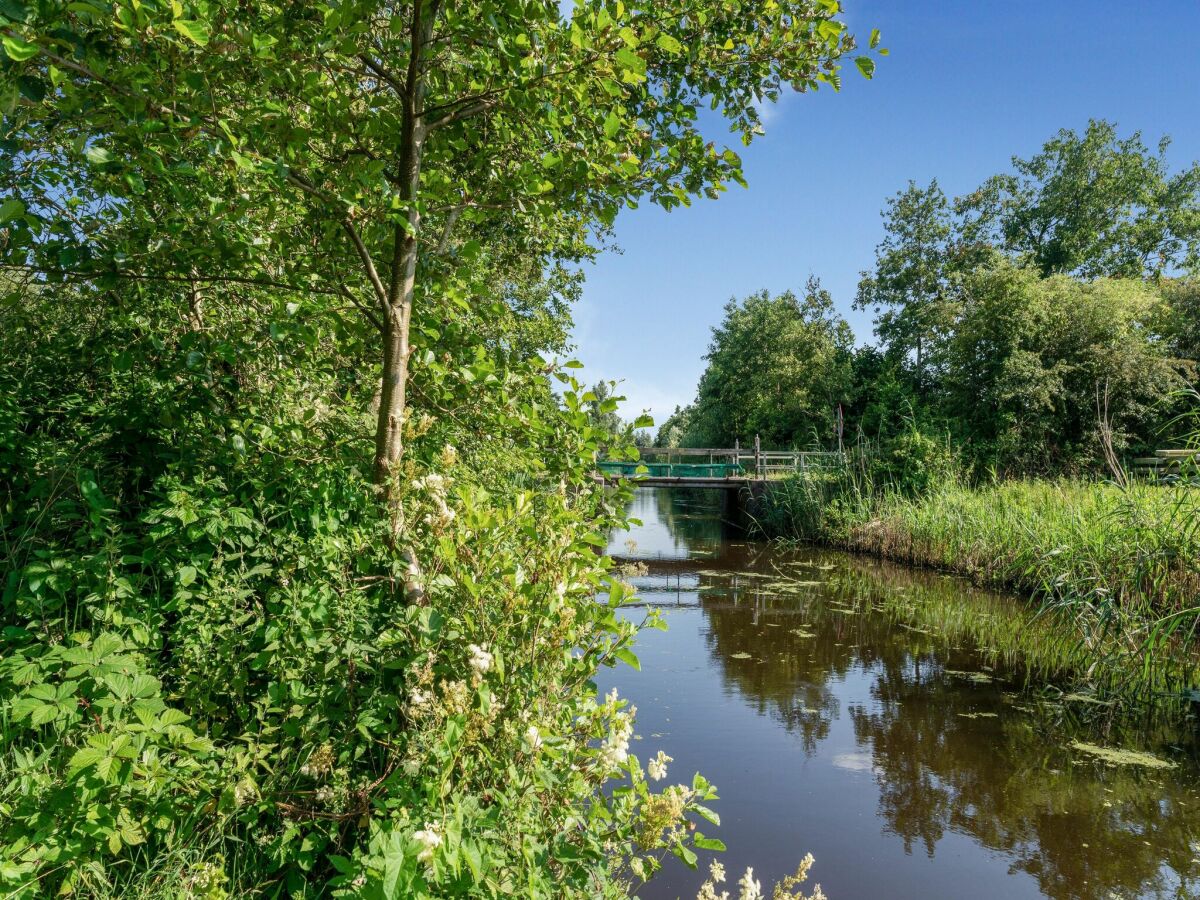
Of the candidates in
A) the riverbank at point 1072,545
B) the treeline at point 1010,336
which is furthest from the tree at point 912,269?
the riverbank at point 1072,545

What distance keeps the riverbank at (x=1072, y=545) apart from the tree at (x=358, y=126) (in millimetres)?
4529

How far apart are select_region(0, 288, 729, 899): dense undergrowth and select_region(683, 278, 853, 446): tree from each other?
81.4 ft

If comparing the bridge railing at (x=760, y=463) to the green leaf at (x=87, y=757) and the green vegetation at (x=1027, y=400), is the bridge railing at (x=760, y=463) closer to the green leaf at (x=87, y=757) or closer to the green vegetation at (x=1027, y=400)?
the green vegetation at (x=1027, y=400)

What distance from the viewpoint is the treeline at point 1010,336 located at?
62.0 ft

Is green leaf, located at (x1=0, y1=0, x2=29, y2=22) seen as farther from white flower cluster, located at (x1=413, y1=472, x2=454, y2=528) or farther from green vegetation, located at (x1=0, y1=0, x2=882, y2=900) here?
white flower cluster, located at (x1=413, y1=472, x2=454, y2=528)

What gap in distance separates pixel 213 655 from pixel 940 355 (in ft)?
82.2

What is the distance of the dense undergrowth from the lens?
5.73ft

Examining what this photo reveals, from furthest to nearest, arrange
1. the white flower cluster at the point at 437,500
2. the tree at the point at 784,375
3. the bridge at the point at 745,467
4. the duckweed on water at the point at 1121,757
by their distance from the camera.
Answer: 1. the tree at the point at 784,375
2. the bridge at the point at 745,467
3. the duckweed on water at the point at 1121,757
4. the white flower cluster at the point at 437,500

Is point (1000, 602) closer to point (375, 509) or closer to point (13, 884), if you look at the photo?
point (375, 509)

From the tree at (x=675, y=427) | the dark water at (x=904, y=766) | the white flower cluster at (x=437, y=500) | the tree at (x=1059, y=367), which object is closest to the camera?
the white flower cluster at (x=437, y=500)

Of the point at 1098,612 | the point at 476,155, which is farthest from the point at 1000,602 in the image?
the point at 476,155

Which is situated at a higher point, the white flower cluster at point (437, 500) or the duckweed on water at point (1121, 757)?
the white flower cluster at point (437, 500)

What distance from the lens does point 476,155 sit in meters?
3.23

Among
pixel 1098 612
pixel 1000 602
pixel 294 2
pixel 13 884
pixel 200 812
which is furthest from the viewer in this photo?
pixel 1000 602
